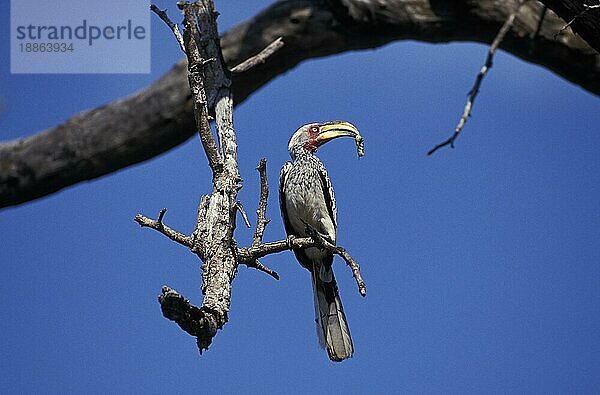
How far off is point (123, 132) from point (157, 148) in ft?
0.56

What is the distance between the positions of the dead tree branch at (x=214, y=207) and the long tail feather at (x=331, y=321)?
42cm

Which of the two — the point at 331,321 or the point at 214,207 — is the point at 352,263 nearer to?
the point at 214,207

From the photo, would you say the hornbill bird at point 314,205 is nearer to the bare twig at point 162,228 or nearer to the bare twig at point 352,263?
the bare twig at point 352,263

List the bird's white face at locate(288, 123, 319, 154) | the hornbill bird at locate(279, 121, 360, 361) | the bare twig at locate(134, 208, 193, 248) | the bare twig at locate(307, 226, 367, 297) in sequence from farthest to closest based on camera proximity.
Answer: the bird's white face at locate(288, 123, 319, 154)
the hornbill bird at locate(279, 121, 360, 361)
the bare twig at locate(134, 208, 193, 248)
the bare twig at locate(307, 226, 367, 297)

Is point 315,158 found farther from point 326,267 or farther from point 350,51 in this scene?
point 350,51

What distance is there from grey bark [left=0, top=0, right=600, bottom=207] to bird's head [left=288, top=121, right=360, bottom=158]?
48cm

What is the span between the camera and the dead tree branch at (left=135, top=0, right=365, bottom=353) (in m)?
2.12

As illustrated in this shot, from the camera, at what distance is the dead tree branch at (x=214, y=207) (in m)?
2.12

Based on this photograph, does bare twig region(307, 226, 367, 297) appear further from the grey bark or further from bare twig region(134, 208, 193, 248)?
the grey bark

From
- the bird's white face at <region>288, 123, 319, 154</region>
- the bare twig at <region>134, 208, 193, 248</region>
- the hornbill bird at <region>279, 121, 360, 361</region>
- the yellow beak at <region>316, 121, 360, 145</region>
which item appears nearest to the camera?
the bare twig at <region>134, 208, 193, 248</region>

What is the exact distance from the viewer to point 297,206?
3.16 m

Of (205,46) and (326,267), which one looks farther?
(326,267)

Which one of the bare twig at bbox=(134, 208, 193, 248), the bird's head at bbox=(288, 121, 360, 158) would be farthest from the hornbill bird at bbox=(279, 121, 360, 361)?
the bare twig at bbox=(134, 208, 193, 248)

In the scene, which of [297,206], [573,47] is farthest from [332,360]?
[573,47]
